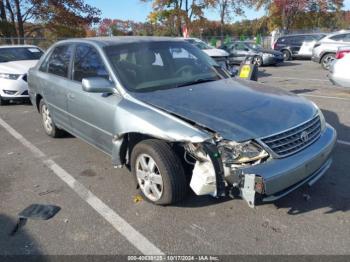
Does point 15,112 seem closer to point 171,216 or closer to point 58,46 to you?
point 58,46

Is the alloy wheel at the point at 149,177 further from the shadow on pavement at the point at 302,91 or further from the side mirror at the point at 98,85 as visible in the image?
the shadow on pavement at the point at 302,91

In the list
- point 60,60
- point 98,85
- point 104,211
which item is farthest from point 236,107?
point 60,60

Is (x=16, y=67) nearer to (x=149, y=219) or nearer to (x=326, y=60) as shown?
(x=149, y=219)

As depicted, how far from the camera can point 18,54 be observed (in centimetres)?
1054

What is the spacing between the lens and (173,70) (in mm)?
4488

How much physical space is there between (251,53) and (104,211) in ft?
53.1

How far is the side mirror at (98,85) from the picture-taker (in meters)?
3.96

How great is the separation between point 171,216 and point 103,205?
30.8 inches

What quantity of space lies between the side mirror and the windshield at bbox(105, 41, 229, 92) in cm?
16

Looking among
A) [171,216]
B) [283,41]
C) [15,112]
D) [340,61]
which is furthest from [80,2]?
[171,216]

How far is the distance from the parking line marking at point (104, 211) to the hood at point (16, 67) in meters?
4.37

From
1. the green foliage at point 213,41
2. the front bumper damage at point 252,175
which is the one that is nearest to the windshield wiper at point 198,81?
the front bumper damage at point 252,175

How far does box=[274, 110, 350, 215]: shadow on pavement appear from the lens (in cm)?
360

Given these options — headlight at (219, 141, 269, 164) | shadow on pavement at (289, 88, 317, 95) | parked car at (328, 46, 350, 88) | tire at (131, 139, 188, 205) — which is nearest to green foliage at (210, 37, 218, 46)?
shadow on pavement at (289, 88, 317, 95)
